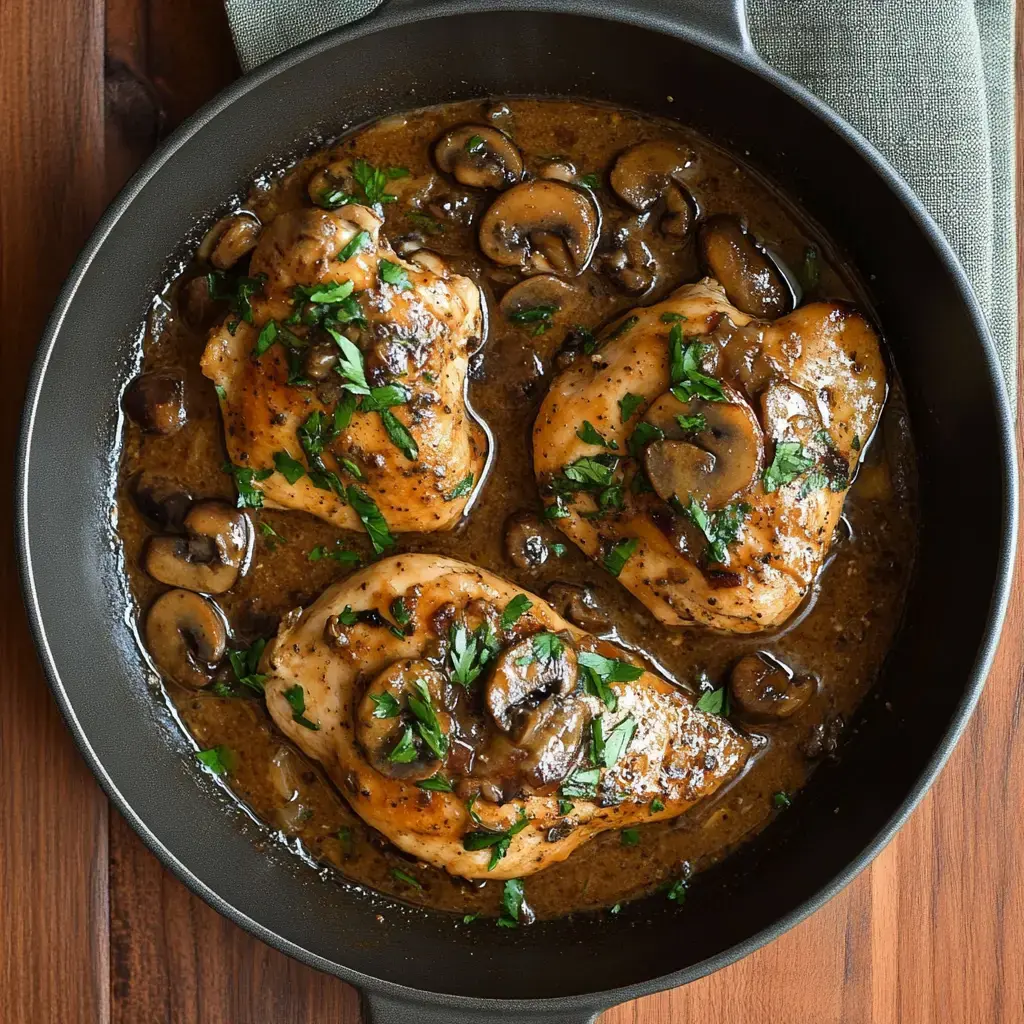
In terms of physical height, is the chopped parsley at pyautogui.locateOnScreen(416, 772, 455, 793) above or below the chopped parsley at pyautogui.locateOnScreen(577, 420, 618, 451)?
below

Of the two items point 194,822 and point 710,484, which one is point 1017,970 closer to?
point 710,484

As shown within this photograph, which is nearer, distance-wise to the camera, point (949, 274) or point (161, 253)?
point (949, 274)

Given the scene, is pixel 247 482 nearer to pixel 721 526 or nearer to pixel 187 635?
pixel 187 635

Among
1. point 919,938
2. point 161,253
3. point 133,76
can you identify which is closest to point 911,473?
point 919,938

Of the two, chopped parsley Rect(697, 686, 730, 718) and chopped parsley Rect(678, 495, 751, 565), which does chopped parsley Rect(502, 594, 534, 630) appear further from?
chopped parsley Rect(697, 686, 730, 718)

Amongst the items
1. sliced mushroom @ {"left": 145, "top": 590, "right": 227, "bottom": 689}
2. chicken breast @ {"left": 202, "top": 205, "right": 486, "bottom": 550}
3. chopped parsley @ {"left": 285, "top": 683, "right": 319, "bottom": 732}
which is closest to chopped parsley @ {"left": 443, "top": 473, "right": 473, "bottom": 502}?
chicken breast @ {"left": 202, "top": 205, "right": 486, "bottom": 550}

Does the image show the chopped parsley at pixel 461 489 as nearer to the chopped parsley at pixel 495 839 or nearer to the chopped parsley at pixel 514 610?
the chopped parsley at pixel 514 610

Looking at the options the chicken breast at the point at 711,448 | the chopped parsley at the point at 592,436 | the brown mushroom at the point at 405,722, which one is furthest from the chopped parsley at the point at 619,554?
the brown mushroom at the point at 405,722
